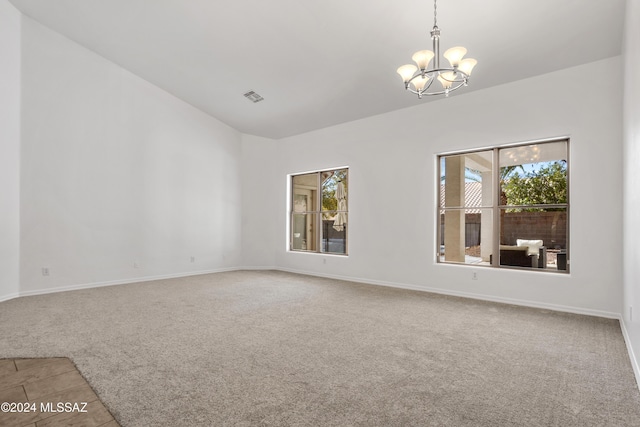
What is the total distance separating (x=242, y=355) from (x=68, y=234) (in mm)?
4418

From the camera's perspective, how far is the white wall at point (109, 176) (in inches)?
203

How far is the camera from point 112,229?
19.6 feet

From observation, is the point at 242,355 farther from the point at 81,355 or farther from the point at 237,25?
the point at 237,25

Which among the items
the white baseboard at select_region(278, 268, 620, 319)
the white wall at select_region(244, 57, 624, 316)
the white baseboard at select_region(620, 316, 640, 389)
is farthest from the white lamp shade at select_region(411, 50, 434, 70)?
the white baseboard at select_region(278, 268, 620, 319)

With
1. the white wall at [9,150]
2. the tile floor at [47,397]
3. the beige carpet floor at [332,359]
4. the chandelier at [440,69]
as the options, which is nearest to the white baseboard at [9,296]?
the white wall at [9,150]

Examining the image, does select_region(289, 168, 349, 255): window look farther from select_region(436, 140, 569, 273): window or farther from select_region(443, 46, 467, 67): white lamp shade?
select_region(443, 46, 467, 67): white lamp shade

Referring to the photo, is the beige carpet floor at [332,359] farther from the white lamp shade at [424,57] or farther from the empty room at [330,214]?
the white lamp shade at [424,57]

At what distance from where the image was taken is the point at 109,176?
235 inches

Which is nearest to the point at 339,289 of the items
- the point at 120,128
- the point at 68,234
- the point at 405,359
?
the point at 405,359

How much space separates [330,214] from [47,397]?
19.1 ft

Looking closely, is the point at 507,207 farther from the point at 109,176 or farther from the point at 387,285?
the point at 109,176

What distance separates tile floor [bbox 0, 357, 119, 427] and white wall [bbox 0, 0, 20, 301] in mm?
2884

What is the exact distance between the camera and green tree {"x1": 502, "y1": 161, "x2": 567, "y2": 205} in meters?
4.66

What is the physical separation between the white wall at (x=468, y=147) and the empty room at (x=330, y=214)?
30 millimetres
